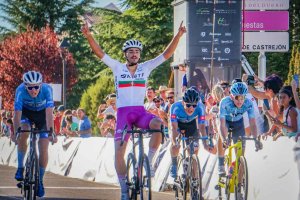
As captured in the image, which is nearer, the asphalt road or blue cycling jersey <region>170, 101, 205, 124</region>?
blue cycling jersey <region>170, 101, 205, 124</region>

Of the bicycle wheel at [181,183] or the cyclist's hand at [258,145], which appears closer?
the cyclist's hand at [258,145]

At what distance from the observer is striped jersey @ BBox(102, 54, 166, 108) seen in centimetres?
1493

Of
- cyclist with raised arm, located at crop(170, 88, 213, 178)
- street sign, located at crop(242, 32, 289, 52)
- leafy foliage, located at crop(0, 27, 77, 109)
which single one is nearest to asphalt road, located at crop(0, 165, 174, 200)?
cyclist with raised arm, located at crop(170, 88, 213, 178)

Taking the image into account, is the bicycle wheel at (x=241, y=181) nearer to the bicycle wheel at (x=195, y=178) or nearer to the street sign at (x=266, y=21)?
the bicycle wheel at (x=195, y=178)

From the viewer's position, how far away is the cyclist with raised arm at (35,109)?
54.0 feet

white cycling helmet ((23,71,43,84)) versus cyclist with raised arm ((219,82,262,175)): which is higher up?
white cycling helmet ((23,71,43,84))

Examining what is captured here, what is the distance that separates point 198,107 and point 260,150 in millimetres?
1171

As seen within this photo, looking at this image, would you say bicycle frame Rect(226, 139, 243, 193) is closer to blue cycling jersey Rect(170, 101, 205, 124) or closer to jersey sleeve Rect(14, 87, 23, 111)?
blue cycling jersey Rect(170, 101, 205, 124)

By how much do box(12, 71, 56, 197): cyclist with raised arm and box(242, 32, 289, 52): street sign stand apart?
23.7 feet

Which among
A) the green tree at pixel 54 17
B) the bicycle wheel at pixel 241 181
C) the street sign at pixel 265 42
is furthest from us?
the green tree at pixel 54 17

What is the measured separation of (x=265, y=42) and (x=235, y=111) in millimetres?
6864

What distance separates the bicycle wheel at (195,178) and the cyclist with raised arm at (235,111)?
0.50 m

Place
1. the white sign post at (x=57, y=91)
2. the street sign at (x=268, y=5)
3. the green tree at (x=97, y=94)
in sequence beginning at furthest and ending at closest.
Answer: the green tree at (x=97, y=94) → the white sign post at (x=57, y=91) → the street sign at (x=268, y=5)

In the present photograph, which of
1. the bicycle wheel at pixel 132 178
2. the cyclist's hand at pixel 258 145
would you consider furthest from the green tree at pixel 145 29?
the bicycle wheel at pixel 132 178
